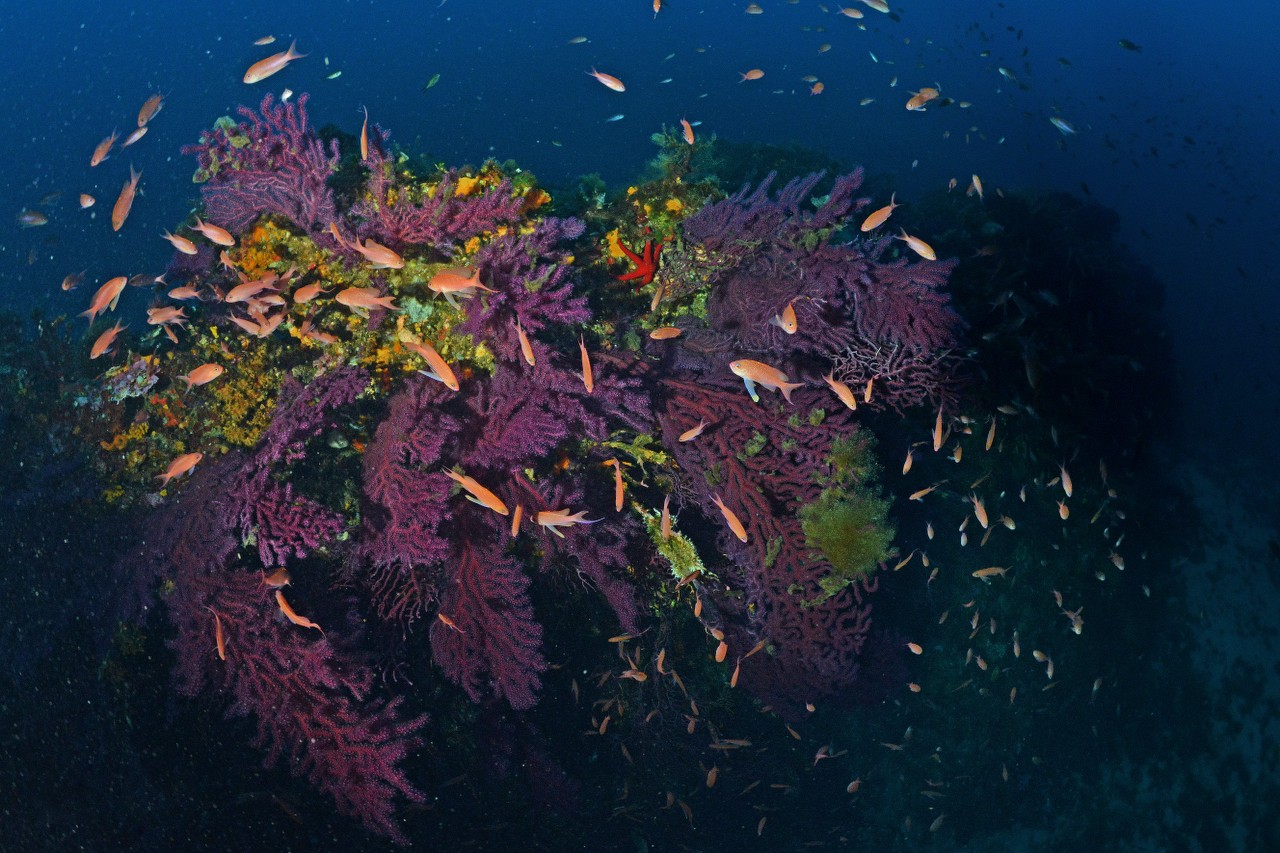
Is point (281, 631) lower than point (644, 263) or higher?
lower

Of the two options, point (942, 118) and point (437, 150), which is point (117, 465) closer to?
point (437, 150)

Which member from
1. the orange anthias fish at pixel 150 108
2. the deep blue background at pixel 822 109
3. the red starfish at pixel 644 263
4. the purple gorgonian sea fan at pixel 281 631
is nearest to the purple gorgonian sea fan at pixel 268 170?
→ the purple gorgonian sea fan at pixel 281 631

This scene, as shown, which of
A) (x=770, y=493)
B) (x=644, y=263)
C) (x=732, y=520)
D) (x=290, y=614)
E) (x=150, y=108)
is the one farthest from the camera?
(x=150, y=108)

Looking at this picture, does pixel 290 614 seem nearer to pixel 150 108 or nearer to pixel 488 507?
pixel 488 507

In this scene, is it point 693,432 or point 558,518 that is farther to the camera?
point 693,432

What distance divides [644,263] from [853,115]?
96.7ft

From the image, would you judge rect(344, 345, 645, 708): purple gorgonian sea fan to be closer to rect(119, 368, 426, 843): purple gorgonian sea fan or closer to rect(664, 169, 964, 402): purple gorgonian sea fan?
rect(119, 368, 426, 843): purple gorgonian sea fan

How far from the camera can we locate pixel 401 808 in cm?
559

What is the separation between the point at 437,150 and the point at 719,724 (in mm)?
27065

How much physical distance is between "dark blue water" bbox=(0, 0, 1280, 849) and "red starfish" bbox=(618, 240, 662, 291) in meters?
7.04

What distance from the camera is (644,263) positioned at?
483 centimetres

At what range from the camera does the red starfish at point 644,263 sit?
482 cm

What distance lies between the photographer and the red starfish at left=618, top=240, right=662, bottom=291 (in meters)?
4.82

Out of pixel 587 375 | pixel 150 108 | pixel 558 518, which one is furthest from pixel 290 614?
pixel 150 108
